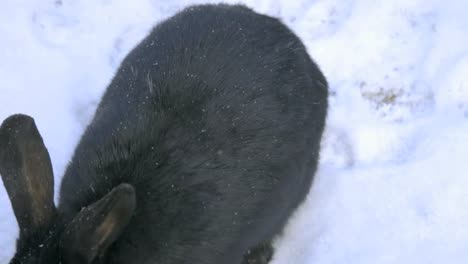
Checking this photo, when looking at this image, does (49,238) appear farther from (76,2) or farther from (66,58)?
(76,2)

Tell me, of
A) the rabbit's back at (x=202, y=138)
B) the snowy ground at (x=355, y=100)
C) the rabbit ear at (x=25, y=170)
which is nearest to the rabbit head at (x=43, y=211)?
the rabbit ear at (x=25, y=170)

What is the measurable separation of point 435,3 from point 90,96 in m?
2.69

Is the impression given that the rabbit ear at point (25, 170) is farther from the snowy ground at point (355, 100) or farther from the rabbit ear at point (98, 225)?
the snowy ground at point (355, 100)

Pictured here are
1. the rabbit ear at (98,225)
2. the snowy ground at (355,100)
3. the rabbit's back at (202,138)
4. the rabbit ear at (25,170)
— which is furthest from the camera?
the snowy ground at (355,100)

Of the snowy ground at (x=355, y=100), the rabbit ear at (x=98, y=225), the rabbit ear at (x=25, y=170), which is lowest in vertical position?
the snowy ground at (x=355, y=100)

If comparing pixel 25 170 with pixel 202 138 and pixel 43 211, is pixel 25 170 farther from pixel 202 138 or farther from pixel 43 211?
pixel 202 138

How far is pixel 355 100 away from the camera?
4.91m

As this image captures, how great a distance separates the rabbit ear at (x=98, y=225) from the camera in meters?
2.50

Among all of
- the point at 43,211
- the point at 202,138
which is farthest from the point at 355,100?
the point at 43,211

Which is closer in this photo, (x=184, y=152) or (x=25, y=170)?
(x=25, y=170)

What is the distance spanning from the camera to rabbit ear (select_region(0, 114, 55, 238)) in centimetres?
271

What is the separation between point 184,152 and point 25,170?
76cm

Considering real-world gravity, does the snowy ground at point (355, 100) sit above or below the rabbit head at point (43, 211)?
below

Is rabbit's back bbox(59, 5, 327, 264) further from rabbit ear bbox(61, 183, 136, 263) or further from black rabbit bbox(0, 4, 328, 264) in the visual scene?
rabbit ear bbox(61, 183, 136, 263)
